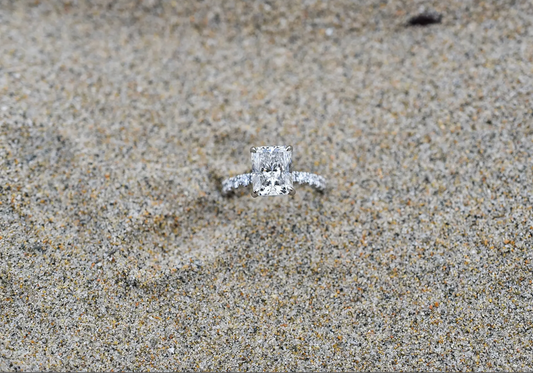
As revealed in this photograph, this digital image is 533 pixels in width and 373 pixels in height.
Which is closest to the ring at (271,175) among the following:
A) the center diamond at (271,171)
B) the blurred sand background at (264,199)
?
the center diamond at (271,171)

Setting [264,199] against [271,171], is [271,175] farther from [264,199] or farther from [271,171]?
[264,199]

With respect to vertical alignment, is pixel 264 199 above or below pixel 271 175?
below

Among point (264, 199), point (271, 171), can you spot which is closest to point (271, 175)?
point (271, 171)

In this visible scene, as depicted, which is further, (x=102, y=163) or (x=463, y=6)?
(x=463, y=6)

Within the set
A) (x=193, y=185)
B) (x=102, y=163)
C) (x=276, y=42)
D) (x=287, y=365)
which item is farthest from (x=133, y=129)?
(x=287, y=365)

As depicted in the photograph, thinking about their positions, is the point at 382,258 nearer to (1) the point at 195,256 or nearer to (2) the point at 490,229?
(2) the point at 490,229

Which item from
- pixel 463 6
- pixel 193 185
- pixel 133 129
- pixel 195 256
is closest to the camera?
pixel 195 256

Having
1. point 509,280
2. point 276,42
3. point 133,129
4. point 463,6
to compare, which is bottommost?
point 509,280
